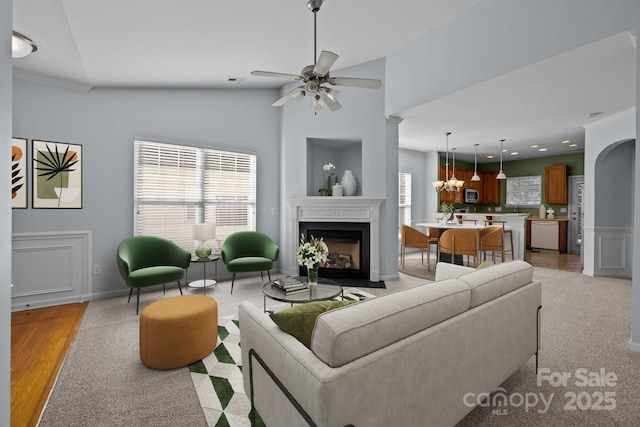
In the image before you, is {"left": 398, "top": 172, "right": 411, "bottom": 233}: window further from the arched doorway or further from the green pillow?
the green pillow

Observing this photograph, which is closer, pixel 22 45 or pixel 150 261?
pixel 22 45

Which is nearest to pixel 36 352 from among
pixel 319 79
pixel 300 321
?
pixel 300 321

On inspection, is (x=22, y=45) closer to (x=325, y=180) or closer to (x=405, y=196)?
(x=325, y=180)

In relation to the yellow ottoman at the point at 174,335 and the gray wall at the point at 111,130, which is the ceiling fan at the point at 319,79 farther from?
the gray wall at the point at 111,130

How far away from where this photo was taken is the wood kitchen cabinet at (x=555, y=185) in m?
7.88

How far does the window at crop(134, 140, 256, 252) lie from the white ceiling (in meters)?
0.99

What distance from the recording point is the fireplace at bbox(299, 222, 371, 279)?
4.82 metres

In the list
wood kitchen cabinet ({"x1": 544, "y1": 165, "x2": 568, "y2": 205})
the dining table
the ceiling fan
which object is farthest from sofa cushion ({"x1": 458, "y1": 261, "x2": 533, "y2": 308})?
wood kitchen cabinet ({"x1": 544, "y1": 165, "x2": 568, "y2": 205})

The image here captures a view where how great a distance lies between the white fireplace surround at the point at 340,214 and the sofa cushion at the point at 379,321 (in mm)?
3227

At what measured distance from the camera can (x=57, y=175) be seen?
364 centimetres

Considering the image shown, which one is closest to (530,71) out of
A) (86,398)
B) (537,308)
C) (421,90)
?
(421,90)

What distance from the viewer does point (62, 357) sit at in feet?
7.94

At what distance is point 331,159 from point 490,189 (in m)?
6.22

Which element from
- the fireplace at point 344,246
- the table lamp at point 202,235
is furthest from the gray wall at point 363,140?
the table lamp at point 202,235
